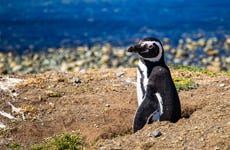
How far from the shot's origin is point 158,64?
34.9 ft

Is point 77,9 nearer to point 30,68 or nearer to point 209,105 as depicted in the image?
point 30,68

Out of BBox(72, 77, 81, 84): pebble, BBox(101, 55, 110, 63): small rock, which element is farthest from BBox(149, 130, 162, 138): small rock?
BBox(101, 55, 110, 63): small rock

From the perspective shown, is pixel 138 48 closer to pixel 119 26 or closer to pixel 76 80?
pixel 76 80

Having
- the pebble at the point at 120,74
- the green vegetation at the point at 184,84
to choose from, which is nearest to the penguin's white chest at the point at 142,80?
the green vegetation at the point at 184,84

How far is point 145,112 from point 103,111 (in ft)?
6.53

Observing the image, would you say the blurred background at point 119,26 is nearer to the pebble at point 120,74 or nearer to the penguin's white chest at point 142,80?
the pebble at point 120,74

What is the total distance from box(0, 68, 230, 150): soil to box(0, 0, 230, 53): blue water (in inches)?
793

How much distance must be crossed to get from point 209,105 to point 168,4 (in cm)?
4270

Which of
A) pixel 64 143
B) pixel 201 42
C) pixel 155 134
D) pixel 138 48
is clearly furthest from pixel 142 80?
pixel 201 42

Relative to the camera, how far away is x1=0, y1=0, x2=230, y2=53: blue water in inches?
1428

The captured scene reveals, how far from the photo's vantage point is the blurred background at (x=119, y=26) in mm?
32656

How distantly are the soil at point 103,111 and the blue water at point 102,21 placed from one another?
20.1 m

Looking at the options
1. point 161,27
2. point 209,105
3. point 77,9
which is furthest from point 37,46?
point 209,105

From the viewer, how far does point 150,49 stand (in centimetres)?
1045
